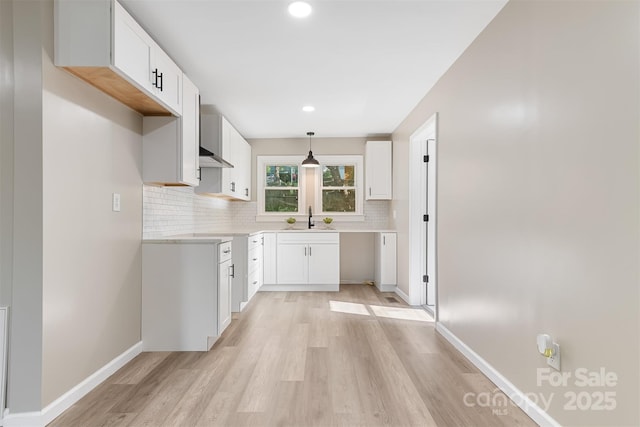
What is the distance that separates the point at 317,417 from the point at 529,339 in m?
1.21

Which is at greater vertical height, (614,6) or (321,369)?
(614,6)

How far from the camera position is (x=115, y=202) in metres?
2.68

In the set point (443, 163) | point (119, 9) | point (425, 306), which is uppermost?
point (119, 9)

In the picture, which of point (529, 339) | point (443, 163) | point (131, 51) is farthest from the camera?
point (443, 163)

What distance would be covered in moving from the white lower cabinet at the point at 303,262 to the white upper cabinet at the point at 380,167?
1191mm

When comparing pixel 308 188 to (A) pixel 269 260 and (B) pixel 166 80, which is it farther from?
(B) pixel 166 80

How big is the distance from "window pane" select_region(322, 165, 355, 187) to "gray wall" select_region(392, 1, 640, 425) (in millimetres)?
3335

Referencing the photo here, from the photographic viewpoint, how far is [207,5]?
2400mm

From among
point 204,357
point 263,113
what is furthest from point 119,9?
point 263,113

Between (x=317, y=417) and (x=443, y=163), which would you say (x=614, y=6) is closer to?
(x=443, y=163)

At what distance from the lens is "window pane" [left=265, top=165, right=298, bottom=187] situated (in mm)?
6402

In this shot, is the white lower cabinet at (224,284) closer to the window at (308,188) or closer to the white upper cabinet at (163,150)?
the white upper cabinet at (163,150)

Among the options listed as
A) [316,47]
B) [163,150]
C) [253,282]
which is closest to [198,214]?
[253,282]
